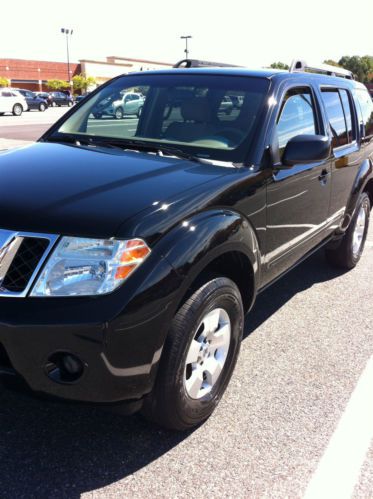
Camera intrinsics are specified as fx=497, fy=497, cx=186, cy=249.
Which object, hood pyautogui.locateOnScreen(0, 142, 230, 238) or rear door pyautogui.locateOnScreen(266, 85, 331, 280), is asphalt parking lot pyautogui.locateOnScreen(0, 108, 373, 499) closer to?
rear door pyautogui.locateOnScreen(266, 85, 331, 280)

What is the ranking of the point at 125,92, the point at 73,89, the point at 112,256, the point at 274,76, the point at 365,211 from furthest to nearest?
the point at 73,89
the point at 365,211
the point at 125,92
the point at 274,76
the point at 112,256

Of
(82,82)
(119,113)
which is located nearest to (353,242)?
(119,113)

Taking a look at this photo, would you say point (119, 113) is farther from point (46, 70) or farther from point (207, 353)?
point (46, 70)

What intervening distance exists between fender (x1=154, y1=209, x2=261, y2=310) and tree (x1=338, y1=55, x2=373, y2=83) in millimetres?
102439

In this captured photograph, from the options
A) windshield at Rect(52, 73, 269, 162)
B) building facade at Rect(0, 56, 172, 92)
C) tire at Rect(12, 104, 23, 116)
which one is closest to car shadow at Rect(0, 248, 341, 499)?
windshield at Rect(52, 73, 269, 162)

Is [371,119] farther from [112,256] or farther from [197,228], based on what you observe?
[112,256]

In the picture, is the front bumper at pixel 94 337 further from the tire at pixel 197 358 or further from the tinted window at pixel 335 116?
the tinted window at pixel 335 116

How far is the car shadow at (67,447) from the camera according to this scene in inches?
87.9

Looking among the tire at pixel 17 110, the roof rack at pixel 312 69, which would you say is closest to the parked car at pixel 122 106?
the roof rack at pixel 312 69

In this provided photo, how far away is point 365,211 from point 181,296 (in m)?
3.83

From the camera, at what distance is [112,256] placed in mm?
2053

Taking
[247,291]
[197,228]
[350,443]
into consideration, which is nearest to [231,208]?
[197,228]

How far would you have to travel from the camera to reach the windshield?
3109 mm

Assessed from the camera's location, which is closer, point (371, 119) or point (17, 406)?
point (17, 406)
